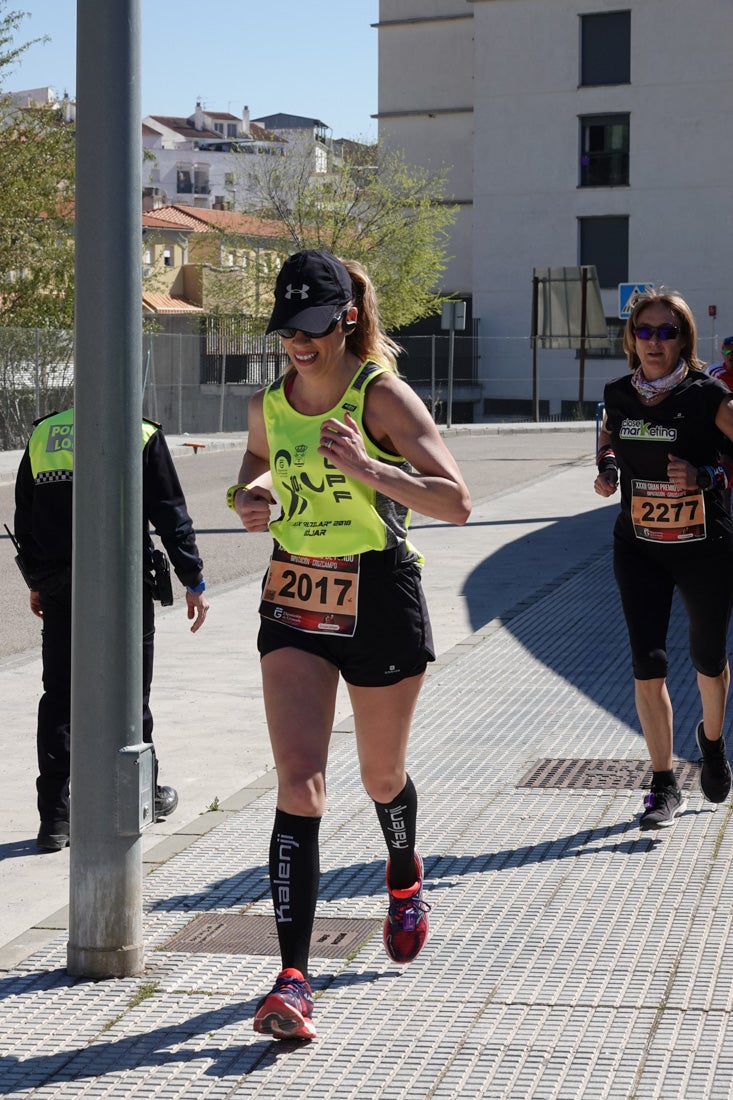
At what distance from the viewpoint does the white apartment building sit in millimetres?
49000

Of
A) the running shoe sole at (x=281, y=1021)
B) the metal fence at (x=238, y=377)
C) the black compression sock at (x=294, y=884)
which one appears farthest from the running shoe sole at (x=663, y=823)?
the metal fence at (x=238, y=377)

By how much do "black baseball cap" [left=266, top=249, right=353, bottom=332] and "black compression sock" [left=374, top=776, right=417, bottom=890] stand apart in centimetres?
123

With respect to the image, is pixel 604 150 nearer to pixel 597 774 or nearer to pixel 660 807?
pixel 597 774

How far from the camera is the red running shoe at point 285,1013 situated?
372cm

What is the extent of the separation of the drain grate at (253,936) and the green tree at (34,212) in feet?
81.9

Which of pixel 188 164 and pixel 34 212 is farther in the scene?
pixel 188 164

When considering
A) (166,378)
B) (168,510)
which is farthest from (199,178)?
(168,510)

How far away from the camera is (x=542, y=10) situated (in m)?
51.1

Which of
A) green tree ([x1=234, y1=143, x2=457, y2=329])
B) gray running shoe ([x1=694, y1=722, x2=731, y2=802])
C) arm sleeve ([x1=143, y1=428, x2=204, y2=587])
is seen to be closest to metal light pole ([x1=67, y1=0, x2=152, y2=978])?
arm sleeve ([x1=143, y1=428, x2=204, y2=587])

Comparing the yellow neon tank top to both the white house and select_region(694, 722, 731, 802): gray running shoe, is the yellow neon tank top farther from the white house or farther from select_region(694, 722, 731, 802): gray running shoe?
the white house

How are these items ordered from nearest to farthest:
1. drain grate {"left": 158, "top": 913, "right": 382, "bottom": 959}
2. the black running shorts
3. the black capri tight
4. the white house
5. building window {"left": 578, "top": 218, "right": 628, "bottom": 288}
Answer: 1. the black running shorts
2. drain grate {"left": 158, "top": 913, "right": 382, "bottom": 959}
3. the black capri tight
4. building window {"left": 578, "top": 218, "right": 628, "bottom": 288}
5. the white house

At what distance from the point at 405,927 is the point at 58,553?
2048 millimetres

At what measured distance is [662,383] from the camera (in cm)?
547

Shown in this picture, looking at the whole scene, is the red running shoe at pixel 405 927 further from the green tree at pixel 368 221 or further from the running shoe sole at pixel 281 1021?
the green tree at pixel 368 221
